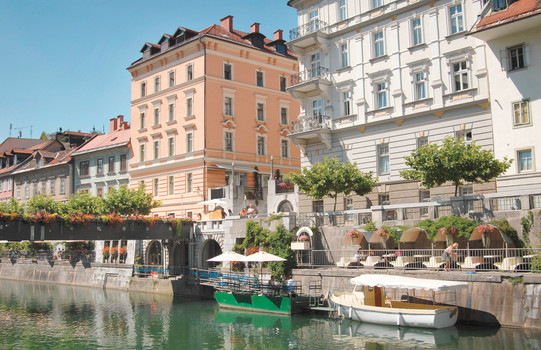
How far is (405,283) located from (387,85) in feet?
55.6

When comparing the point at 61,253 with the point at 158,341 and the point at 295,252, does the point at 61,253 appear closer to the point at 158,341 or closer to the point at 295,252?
the point at 295,252

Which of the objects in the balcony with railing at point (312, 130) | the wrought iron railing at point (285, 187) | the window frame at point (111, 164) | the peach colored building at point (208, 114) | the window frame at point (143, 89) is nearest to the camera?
the balcony with railing at point (312, 130)

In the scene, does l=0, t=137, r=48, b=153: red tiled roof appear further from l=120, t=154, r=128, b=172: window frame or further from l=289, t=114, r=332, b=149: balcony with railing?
l=289, t=114, r=332, b=149: balcony with railing

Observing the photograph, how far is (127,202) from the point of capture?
163 ft

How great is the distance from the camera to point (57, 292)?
47.0 metres

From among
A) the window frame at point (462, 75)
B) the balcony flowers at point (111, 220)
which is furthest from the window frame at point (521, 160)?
the balcony flowers at point (111, 220)

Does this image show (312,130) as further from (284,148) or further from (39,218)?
(39,218)

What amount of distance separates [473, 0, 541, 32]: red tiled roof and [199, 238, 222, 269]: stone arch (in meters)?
25.2

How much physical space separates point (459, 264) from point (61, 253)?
4391 cm

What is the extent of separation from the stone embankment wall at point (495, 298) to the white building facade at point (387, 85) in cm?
881

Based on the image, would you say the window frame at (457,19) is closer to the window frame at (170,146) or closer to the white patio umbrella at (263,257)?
the white patio umbrella at (263,257)

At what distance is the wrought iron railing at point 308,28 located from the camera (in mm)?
41688

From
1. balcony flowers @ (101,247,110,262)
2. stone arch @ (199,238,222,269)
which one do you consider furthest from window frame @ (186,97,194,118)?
balcony flowers @ (101,247,110,262)

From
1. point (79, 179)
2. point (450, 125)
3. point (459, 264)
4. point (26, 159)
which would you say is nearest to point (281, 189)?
point (450, 125)
